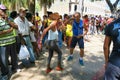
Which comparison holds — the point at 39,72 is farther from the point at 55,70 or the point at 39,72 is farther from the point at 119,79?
the point at 119,79

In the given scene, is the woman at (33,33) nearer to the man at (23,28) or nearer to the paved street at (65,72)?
the paved street at (65,72)

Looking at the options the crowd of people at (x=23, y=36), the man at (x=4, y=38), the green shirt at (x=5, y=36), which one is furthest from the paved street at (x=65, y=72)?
the green shirt at (x=5, y=36)

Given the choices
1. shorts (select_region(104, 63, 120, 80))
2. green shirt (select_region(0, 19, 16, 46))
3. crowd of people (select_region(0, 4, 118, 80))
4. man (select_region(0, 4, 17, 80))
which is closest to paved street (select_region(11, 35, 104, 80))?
crowd of people (select_region(0, 4, 118, 80))

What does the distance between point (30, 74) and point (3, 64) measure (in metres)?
1.12

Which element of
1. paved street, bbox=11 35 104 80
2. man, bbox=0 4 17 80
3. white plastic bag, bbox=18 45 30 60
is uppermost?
man, bbox=0 4 17 80

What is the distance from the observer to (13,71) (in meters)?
7.42

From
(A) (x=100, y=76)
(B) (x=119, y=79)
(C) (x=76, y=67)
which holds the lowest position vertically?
(C) (x=76, y=67)

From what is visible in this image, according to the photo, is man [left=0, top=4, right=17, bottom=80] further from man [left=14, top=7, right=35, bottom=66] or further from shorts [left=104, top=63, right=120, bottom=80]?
shorts [left=104, top=63, right=120, bottom=80]

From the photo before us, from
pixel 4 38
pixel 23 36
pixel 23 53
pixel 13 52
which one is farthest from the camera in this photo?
pixel 23 36

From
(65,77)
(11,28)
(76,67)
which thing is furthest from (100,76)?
(76,67)

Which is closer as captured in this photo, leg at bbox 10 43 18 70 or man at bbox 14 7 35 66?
leg at bbox 10 43 18 70

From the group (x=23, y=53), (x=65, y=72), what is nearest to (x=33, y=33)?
(x=23, y=53)

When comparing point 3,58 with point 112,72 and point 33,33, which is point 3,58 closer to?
point 33,33

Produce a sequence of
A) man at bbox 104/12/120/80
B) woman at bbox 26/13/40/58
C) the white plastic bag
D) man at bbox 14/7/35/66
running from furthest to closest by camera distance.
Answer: woman at bbox 26/13/40/58, man at bbox 14/7/35/66, the white plastic bag, man at bbox 104/12/120/80
